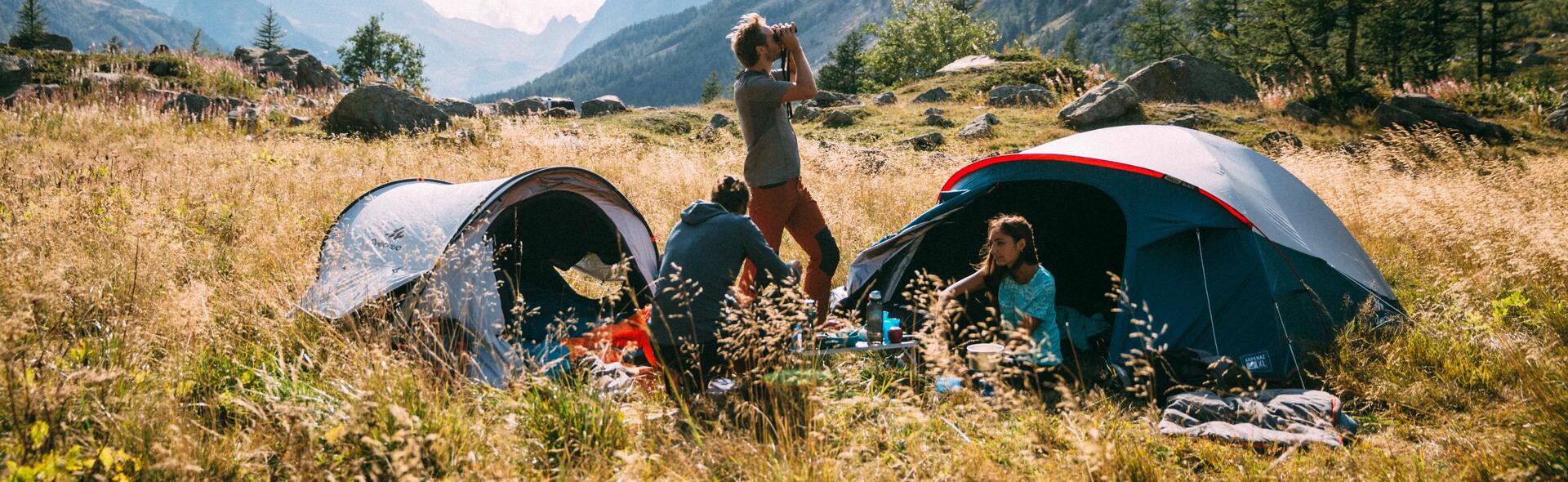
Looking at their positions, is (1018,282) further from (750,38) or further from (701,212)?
(750,38)

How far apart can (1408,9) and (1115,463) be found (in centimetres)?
2489

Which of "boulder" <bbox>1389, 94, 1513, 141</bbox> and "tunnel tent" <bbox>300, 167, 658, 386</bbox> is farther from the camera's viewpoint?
"boulder" <bbox>1389, 94, 1513, 141</bbox>

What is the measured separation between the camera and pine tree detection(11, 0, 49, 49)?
22136mm

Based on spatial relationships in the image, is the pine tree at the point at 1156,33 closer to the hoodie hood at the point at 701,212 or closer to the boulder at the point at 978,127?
the boulder at the point at 978,127

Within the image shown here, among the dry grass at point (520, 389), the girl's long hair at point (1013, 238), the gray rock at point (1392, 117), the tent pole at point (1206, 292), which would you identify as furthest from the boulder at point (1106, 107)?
the girl's long hair at point (1013, 238)

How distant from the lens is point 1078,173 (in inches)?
198

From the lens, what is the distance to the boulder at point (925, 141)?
43.4ft

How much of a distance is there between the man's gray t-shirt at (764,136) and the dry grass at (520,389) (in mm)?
1249

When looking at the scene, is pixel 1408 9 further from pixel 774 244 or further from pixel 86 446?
pixel 86 446

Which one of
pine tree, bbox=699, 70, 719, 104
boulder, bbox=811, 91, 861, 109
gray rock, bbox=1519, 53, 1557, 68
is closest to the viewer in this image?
boulder, bbox=811, 91, 861, 109

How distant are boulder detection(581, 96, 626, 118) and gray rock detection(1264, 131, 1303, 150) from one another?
12.8 metres

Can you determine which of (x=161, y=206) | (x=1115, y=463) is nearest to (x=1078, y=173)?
(x=1115, y=463)

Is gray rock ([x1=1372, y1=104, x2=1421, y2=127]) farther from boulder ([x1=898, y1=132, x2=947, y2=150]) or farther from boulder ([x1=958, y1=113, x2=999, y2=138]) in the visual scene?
boulder ([x1=898, y1=132, x2=947, y2=150])

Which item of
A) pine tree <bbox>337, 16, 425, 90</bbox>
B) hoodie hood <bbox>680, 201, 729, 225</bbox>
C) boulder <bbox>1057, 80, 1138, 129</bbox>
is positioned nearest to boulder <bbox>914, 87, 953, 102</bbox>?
boulder <bbox>1057, 80, 1138, 129</bbox>
